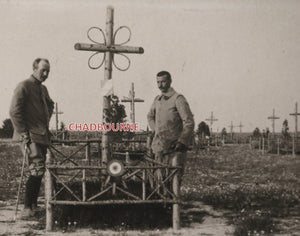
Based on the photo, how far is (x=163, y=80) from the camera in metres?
6.30

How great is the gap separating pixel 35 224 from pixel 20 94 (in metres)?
2.04

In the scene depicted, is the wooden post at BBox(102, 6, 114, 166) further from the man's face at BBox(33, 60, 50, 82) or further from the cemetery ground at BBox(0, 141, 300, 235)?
the cemetery ground at BBox(0, 141, 300, 235)

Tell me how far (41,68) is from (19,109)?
2.55 ft

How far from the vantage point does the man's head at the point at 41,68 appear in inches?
257

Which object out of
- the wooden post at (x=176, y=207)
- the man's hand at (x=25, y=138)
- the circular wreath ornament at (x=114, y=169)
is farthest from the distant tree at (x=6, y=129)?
the wooden post at (x=176, y=207)

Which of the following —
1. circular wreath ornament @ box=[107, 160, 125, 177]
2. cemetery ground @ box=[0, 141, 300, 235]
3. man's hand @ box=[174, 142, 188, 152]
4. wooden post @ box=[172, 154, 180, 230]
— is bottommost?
cemetery ground @ box=[0, 141, 300, 235]

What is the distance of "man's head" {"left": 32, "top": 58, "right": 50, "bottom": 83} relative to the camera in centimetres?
653

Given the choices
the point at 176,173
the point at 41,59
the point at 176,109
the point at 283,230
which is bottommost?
the point at 283,230

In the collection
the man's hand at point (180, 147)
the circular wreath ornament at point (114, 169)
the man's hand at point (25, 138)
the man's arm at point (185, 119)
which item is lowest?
the circular wreath ornament at point (114, 169)

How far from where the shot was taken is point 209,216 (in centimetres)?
684

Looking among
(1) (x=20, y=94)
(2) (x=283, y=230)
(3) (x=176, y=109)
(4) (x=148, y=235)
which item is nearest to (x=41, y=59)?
(1) (x=20, y=94)

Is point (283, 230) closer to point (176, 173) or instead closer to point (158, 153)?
point (176, 173)

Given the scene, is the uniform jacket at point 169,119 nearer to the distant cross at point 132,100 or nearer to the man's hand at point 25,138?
the man's hand at point 25,138

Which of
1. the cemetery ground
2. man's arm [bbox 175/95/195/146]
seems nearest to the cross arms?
man's arm [bbox 175/95/195/146]
